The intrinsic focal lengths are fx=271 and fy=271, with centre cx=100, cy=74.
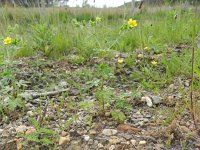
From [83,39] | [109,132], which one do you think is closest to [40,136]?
[109,132]

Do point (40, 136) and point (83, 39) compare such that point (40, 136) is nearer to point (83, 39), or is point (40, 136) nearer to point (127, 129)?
point (127, 129)

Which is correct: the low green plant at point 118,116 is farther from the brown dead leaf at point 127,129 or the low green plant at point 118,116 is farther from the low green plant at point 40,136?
the low green plant at point 40,136

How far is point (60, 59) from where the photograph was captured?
Result: 1.98 metres

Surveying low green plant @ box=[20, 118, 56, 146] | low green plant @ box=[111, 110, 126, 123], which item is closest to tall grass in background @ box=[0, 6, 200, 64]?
low green plant @ box=[111, 110, 126, 123]

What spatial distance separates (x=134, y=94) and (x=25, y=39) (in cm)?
149

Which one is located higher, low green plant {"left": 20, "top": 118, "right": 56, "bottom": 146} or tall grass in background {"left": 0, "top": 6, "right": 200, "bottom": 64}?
tall grass in background {"left": 0, "top": 6, "right": 200, "bottom": 64}

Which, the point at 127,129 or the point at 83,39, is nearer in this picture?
the point at 127,129

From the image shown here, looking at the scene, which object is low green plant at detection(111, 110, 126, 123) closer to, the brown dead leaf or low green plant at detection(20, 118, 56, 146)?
the brown dead leaf

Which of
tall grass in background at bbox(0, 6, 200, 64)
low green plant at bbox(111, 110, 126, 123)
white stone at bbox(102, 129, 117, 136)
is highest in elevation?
tall grass in background at bbox(0, 6, 200, 64)

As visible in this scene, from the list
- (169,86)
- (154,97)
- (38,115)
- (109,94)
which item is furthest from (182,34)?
(38,115)

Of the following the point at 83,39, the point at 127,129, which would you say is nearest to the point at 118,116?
the point at 127,129

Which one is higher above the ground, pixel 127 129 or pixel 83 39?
pixel 83 39

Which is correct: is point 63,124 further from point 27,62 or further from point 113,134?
point 27,62

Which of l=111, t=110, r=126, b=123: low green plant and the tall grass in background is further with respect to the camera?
the tall grass in background
